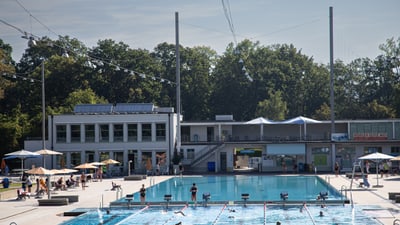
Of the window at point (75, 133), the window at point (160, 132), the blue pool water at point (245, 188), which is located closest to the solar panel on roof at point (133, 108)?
the window at point (160, 132)

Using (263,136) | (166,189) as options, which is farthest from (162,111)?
(166,189)

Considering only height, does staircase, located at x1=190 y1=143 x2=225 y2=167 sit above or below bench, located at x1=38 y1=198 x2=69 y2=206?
above

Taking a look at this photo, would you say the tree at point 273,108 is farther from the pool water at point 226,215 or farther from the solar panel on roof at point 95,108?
the pool water at point 226,215

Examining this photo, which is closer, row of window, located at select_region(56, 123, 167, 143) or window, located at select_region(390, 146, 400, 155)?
window, located at select_region(390, 146, 400, 155)

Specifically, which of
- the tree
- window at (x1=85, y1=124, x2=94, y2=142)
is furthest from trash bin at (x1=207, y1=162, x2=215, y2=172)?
the tree

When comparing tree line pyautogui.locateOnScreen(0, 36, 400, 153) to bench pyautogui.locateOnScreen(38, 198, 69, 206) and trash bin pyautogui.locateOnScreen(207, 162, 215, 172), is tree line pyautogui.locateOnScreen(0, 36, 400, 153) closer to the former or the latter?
trash bin pyautogui.locateOnScreen(207, 162, 215, 172)

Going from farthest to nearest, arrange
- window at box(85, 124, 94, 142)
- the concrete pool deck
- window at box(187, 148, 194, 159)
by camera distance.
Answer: window at box(187, 148, 194, 159), window at box(85, 124, 94, 142), the concrete pool deck

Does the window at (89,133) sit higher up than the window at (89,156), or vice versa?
the window at (89,133)

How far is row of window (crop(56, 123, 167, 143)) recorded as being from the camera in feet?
232

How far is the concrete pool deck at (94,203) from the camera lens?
108 ft

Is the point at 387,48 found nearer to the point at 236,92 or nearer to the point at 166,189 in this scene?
the point at 236,92

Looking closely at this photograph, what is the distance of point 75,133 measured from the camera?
72000mm

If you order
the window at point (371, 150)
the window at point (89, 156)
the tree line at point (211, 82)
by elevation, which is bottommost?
the window at point (89, 156)

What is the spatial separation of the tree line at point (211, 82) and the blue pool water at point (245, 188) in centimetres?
3118
